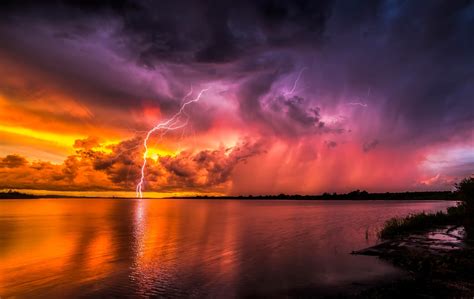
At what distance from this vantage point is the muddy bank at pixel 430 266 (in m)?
17.5

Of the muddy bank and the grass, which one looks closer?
the muddy bank

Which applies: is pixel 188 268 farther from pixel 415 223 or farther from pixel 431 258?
pixel 415 223

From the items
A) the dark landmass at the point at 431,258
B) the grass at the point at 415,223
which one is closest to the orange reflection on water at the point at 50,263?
the dark landmass at the point at 431,258

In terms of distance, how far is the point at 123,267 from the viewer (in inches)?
1123

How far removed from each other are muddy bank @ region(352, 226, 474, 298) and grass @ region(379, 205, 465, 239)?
6279mm

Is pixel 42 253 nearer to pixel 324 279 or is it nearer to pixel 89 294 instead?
pixel 89 294

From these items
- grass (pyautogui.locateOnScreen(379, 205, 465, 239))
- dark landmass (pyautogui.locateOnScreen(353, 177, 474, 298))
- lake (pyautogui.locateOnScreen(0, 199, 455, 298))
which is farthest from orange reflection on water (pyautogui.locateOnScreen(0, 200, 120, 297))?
grass (pyautogui.locateOnScreen(379, 205, 465, 239))

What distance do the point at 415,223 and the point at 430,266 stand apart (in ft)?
92.4

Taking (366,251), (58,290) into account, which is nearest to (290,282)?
(366,251)

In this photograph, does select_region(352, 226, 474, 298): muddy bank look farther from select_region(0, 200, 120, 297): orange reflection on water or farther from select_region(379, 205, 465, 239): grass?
select_region(0, 200, 120, 297): orange reflection on water

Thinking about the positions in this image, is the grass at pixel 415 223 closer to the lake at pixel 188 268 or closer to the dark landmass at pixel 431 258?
the dark landmass at pixel 431 258

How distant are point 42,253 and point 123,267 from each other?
14866 mm

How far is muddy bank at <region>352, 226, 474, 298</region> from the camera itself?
57.3 ft

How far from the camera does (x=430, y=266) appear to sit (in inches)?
910
